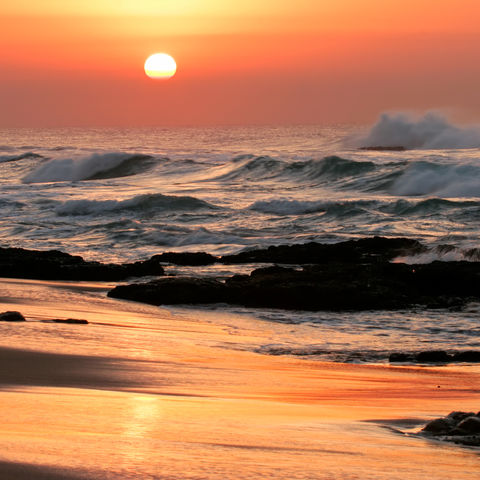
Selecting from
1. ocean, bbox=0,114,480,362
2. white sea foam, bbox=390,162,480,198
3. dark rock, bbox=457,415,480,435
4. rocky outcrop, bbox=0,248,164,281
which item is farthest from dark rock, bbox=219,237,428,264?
white sea foam, bbox=390,162,480,198

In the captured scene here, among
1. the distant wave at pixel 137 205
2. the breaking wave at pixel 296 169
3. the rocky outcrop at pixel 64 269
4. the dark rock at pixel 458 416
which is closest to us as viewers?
the dark rock at pixel 458 416

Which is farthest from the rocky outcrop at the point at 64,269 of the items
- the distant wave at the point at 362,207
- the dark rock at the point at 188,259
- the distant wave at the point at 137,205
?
the distant wave at the point at 137,205

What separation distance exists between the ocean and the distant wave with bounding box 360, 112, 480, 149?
16.0 m

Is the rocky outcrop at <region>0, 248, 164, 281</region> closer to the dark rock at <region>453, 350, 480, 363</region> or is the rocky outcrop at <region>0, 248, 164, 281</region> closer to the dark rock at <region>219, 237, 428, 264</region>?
the dark rock at <region>219, 237, 428, 264</region>

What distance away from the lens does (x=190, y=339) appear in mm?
7609

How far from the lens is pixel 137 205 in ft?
87.8

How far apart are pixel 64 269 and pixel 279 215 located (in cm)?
1219

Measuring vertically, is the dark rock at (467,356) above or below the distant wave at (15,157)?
below

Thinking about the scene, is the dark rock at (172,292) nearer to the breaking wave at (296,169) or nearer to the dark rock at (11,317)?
the dark rock at (11,317)

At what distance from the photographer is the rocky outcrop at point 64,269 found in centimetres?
1278

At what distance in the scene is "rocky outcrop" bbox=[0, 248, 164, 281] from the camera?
1278 cm

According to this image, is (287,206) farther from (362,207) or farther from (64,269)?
(64,269)

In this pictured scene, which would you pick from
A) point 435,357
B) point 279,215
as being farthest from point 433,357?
point 279,215

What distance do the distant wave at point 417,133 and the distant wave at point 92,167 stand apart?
18821 mm
